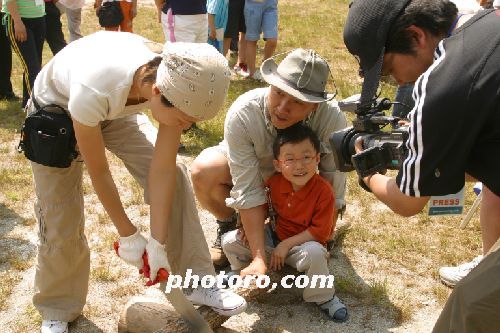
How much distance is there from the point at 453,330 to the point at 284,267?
4.67ft

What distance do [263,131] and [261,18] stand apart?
4.22 metres

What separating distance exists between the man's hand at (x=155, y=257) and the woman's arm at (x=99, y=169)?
11 cm

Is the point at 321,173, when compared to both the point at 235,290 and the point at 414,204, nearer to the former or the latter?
the point at 235,290

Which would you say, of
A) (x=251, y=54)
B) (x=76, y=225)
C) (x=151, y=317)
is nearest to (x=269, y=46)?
(x=251, y=54)

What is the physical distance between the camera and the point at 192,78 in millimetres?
2152

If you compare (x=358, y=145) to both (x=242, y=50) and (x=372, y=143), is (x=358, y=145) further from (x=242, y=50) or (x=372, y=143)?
(x=242, y=50)

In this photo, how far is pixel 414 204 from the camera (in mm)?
2193

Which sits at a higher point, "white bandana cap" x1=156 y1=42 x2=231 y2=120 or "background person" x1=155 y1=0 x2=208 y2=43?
"white bandana cap" x1=156 y1=42 x2=231 y2=120

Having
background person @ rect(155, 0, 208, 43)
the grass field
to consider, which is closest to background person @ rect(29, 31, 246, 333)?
the grass field

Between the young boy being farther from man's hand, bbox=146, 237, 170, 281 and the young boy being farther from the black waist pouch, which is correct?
the black waist pouch

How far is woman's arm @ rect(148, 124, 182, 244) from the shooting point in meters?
2.58

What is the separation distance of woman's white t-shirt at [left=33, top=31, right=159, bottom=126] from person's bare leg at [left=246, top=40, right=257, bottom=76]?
479 cm

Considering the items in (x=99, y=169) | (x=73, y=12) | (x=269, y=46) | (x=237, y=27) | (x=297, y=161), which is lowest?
(x=269, y=46)

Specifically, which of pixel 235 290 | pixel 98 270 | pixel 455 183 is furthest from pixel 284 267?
pixel 455 183
